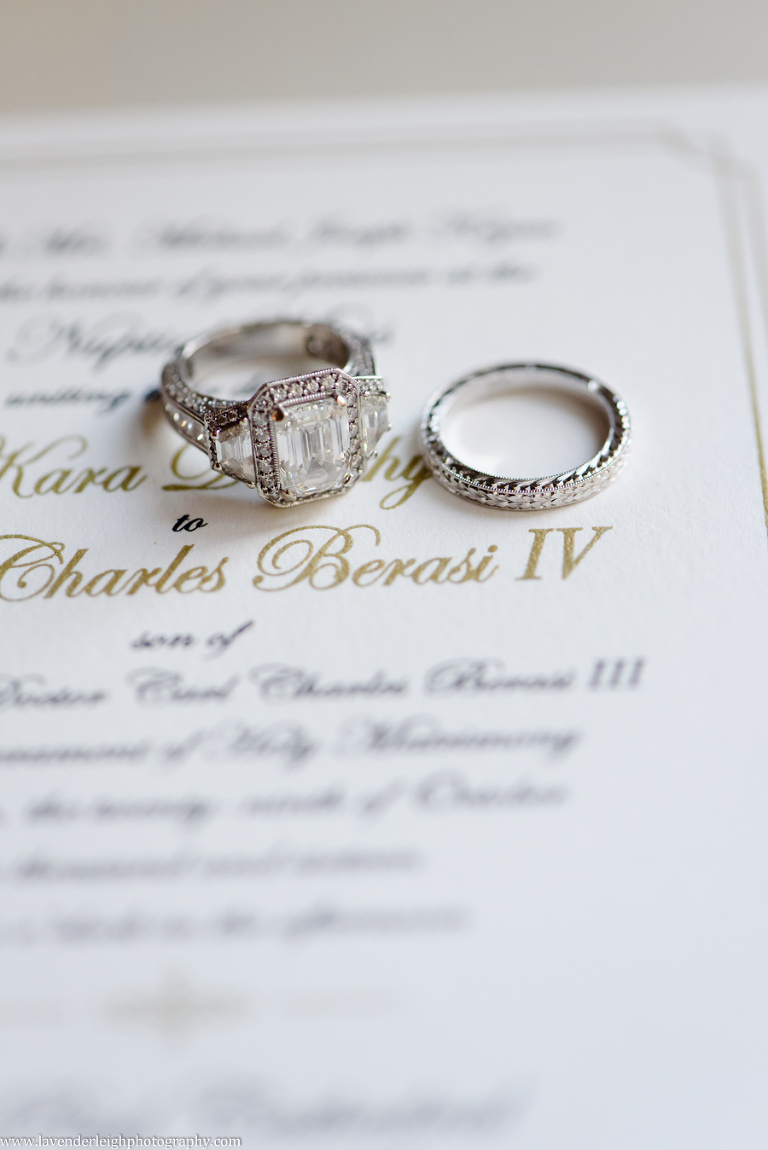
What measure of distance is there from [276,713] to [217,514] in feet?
0.88

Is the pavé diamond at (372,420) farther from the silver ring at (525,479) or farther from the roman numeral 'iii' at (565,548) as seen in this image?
the roman numeral 'iii' at (565,548)

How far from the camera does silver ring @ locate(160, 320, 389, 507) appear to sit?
103 cm

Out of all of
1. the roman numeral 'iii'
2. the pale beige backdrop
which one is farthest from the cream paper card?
the pale beige backdrop

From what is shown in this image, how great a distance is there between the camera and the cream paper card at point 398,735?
30.4 inches

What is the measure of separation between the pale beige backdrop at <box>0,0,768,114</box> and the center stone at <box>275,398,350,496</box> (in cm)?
88

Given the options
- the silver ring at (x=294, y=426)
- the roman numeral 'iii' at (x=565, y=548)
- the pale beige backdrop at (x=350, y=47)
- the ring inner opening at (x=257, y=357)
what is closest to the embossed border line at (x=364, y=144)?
the pale beige backdrop at (x=350, y=47)

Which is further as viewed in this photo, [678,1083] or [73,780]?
[73,780]

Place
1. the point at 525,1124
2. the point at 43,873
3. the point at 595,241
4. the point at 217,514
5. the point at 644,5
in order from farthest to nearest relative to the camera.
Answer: the point at 644,5 → the point at 595,241 → the point at 217,514 → the point at 43,873 → the point at 525,1124

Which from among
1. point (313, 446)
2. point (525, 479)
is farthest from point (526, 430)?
point (313, 446)

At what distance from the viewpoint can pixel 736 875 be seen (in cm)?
83

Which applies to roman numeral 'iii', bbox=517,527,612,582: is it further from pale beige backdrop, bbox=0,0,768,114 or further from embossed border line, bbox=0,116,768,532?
pale beige backdrop, bbox=0,0,768,114

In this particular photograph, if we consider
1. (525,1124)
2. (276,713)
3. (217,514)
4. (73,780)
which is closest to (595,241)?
(217,514)

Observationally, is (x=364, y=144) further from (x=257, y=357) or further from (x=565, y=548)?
(x=565, y=548)

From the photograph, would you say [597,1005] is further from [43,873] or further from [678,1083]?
[43,873]
